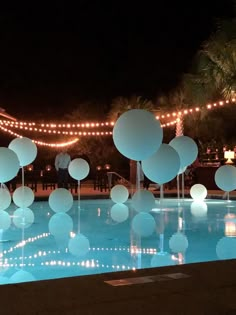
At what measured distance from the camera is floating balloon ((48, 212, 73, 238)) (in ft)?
28.5

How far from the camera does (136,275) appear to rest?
4496 millimetres

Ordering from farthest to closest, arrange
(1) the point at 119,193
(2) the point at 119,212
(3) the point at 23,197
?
(1) the point at 119,193 → (2) the point at 119,212 → (3) the point at 23,197

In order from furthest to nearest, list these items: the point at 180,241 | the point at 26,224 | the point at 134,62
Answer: the point at 134,62, the point at 26,224, the point at 180,241

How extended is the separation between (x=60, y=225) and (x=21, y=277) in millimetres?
4439

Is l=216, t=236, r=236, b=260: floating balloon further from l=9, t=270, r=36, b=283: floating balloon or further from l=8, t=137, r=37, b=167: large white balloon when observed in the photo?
l=8, t=137, r=37, b=167: large white balloon

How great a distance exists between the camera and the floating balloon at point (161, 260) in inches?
232

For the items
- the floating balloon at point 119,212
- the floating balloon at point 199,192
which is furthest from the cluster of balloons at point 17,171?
the floating balloon at point 199,192

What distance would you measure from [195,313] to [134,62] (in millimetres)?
29386

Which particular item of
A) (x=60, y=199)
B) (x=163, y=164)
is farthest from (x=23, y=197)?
(x=163, y=164)

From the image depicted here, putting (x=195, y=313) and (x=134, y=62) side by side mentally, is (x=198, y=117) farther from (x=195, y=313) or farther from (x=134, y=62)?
(x=195, y=313)

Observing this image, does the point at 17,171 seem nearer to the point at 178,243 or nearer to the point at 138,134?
the point at 138,134

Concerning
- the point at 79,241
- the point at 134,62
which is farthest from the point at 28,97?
the point at 79,241

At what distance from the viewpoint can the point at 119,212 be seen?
12406 mm

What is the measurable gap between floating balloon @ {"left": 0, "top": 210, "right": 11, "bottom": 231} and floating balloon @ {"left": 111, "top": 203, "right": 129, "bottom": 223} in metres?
2.16
